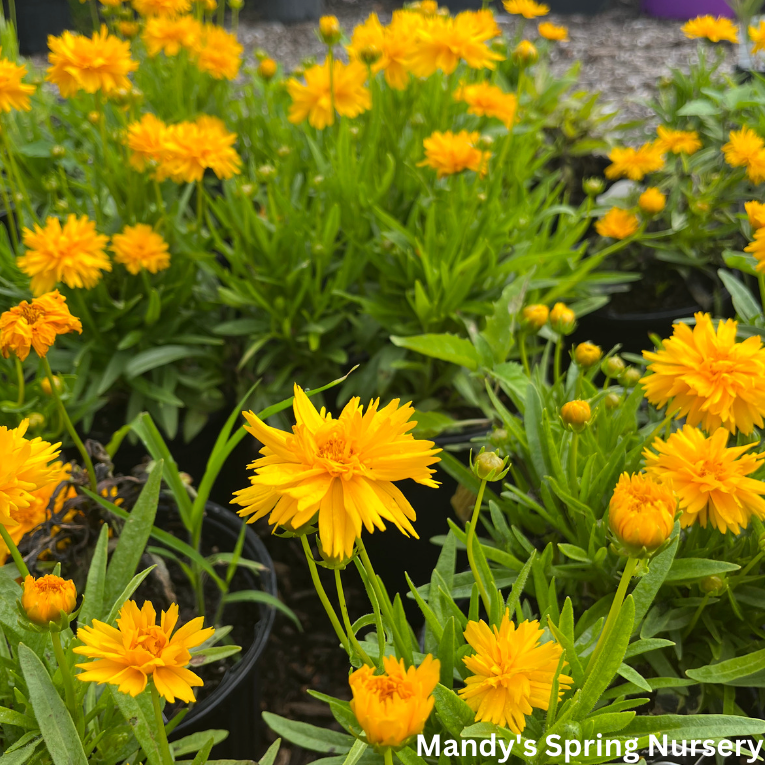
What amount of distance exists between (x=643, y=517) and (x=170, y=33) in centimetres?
151

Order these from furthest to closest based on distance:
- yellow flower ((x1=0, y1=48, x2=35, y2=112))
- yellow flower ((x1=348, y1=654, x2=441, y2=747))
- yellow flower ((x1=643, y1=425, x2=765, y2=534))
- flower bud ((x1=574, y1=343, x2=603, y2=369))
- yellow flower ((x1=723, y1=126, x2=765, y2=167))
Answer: yellow flower ((x1=723, y1=126, x2=765, y2=167)) → yellow flower ((x1=0, y1=48, x2=35, y2=112)) → flower bud ((x1=574, y1=343, x2=603, y2=369)) → yellow flower ((x1=643, y1=425, x2=765, y2=534)) → yellow flower ((x1=348, y1=654, x2=441, y2=747))

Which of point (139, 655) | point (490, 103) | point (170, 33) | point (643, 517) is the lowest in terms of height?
point (139, 655)

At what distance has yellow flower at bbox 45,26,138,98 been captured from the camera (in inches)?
45.9

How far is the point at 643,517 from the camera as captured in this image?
0.50 m

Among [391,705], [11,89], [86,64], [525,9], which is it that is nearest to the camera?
[391,705]

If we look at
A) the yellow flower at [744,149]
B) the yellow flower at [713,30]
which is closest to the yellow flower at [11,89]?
the yellow flower at [744,149]

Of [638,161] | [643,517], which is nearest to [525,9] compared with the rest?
[638,161]

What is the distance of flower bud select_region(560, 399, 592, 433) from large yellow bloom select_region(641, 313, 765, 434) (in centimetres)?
9

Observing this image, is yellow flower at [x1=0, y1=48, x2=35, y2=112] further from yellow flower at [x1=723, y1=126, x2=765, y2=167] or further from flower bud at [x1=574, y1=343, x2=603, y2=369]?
yellow flower at [x1=723, y1=126, x2=765, y2=167]

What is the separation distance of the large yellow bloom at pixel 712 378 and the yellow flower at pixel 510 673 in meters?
0.29

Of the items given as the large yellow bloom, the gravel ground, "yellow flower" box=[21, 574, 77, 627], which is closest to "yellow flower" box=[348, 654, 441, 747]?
"yellow flower" box=[21, 574, 77, 627]

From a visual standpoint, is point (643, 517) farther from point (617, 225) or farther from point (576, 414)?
point (617, 225)

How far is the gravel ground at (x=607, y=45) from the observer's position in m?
3.10

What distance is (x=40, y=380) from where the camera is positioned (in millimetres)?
1024
